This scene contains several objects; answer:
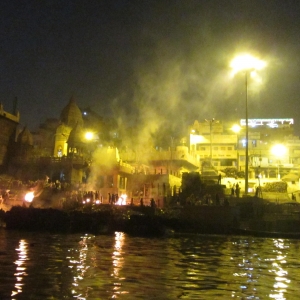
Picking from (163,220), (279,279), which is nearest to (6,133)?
(163,220)

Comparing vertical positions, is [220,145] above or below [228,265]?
above

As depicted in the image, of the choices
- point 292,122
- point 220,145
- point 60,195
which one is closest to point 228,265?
point 60,195

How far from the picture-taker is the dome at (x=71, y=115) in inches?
2635

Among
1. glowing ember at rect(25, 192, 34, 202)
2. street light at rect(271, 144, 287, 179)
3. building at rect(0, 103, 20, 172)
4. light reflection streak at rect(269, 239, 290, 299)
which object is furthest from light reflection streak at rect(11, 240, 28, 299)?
street light at rect(271, 144, 287, 179)

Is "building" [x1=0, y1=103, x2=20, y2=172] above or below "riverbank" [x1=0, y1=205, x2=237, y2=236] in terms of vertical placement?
above

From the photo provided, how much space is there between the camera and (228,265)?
14.9m

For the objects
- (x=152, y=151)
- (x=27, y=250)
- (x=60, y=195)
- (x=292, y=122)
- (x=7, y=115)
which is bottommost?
(x=27, y=250)

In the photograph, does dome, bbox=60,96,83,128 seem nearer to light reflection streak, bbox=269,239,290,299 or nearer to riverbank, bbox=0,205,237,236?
riverbank, bbox=0,205,237,236

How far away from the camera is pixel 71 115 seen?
67.9 meters

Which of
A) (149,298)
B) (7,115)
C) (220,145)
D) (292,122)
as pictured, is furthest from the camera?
(292,122)

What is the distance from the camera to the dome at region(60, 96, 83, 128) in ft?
220

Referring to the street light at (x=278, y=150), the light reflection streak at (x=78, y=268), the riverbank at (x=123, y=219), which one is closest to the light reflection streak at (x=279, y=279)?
the light reflection streak at (x=78, y=268)

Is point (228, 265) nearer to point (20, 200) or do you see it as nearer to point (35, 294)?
point (35, 294)

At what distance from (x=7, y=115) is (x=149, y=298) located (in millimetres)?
54308
